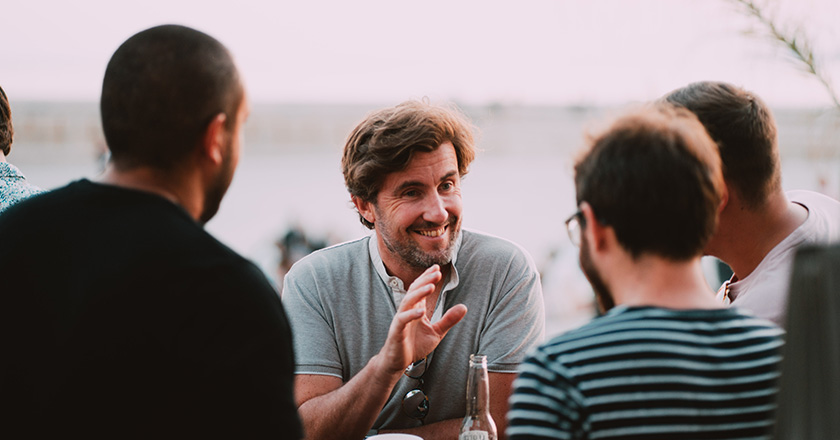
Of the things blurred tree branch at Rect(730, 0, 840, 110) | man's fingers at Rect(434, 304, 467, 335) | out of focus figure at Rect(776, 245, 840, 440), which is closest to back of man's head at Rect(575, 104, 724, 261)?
out of focus figure at Rect(776, 245, 840, 440)

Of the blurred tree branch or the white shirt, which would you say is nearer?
the white shirt

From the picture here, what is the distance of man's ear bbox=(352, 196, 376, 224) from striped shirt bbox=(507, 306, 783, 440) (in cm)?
136

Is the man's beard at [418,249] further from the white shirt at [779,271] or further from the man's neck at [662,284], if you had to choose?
the man's neck at [662,284]

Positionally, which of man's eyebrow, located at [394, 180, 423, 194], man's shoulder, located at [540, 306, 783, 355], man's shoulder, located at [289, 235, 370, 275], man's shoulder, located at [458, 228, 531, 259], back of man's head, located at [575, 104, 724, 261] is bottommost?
man's shoulder, located at [458, 228, 531, 259]

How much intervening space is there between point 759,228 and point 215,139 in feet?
→ 4.23

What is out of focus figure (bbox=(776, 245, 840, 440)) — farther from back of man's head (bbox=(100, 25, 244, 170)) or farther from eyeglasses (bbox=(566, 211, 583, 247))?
back of man's head (bbox=(100, 25, 244, 170))

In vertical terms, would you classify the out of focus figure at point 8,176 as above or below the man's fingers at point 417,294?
above

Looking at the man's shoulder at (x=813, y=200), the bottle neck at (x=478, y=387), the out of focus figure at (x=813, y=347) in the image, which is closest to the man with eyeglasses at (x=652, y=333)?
the out of focus figure at (x=813, y=347)

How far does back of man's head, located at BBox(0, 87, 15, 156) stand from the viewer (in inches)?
95.7

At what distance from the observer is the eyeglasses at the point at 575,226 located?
113 cm

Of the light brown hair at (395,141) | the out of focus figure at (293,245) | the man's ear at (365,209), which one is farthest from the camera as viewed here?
the out of focus figure at (293,245)

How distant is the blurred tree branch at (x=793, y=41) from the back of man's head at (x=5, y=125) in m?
2.75

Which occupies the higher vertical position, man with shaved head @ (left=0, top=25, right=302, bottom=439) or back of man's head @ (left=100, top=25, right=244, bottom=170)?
back of man's head @ (left=100, top=25, right=244, bottom=170)

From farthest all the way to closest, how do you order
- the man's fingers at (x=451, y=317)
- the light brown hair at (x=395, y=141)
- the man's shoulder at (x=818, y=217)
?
the light brown hair at (x=395, y=141) → the man's fingers at (x=451, y=317) → the man's shoulder at (x=818, y=217)
